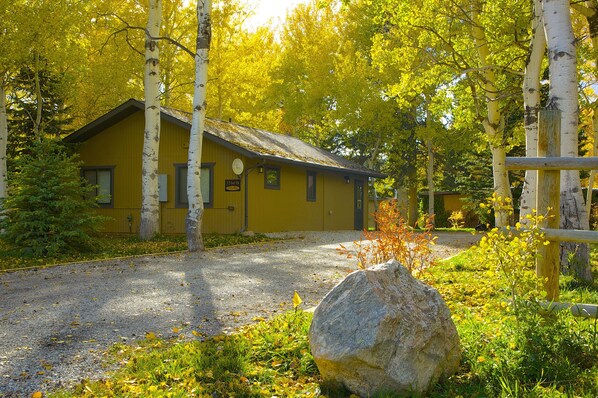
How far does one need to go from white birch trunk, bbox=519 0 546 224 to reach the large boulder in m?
6.32

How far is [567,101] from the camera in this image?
7012 millimetres

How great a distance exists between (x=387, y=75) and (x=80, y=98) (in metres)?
13.9

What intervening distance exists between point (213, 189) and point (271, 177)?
2.06 meters

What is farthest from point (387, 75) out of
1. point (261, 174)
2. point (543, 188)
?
point (543, 188)

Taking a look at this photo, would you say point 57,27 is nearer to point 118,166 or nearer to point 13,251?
point 118,166

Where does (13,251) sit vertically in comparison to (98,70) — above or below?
below

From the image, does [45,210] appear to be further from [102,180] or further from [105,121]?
[102,180]

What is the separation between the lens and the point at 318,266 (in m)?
10.3

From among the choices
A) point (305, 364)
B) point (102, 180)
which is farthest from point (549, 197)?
point (102, 180)

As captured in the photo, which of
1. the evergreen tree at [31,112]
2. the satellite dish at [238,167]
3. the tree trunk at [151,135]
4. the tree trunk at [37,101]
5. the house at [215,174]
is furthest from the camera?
the evergreen tree at [31,112]

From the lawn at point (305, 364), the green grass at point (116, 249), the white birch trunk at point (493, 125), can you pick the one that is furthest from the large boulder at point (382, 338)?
the white birch trunk at point (493, 125)

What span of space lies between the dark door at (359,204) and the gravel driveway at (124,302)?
13.1 meters

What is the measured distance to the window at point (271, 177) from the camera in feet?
61.5

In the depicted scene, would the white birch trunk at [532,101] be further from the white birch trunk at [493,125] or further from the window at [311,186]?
the window at [311,186]
